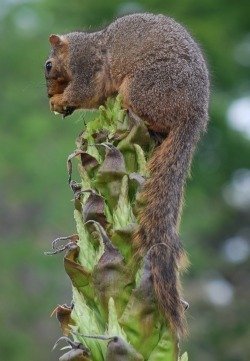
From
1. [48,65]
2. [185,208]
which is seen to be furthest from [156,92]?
[185,208]

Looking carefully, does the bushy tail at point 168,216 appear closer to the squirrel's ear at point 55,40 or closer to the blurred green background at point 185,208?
the squirrel's ear at point 55,40

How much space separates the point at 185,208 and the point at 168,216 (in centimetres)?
1051

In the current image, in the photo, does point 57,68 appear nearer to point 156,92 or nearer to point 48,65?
point 48,65

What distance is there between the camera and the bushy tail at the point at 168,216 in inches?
87.7

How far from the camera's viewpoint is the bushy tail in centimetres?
223

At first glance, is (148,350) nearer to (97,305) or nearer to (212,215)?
(97,305)

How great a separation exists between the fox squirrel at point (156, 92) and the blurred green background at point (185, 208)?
8.57 meters

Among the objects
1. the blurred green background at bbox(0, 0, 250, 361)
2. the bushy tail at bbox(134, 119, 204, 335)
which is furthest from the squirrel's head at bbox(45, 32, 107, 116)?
the blurred green background at bbox(0, 0, 250, 361)

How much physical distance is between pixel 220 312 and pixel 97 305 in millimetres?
10780

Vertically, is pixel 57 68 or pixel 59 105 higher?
pixel 57 68

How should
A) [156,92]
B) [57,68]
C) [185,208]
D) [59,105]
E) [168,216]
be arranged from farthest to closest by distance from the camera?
[185,208] → [57,68] → [59,105] → [156,92] → [168,216]

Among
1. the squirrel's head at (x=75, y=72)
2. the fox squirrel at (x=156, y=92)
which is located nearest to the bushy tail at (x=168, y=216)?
the fox squirrel at (x=156, y=92)

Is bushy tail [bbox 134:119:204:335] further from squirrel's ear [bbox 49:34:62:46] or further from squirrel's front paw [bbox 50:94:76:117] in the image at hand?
squirrel's ear [bbox 49:34:62:46]

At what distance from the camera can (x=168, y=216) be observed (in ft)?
8.70
